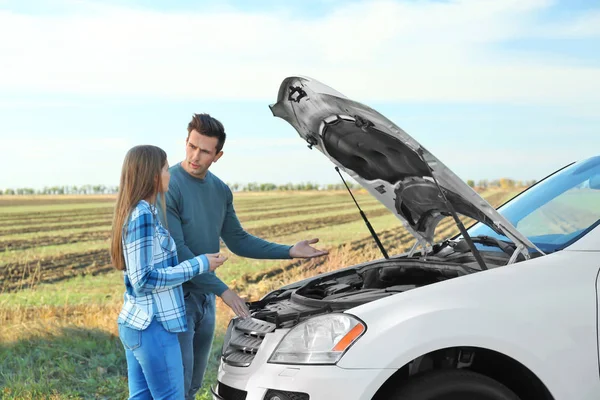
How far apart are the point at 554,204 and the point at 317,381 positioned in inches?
82.6

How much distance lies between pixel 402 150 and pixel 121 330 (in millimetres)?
1656

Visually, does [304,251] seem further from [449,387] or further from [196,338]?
[449,387]

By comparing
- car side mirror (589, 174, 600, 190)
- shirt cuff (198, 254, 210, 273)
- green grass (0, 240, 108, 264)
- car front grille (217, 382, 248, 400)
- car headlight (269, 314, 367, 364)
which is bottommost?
green grass (0, 240, 108, 264)

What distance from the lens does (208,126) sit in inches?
172

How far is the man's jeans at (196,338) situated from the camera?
14.3ft

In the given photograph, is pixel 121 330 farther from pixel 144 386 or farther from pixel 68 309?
pixel 68 309

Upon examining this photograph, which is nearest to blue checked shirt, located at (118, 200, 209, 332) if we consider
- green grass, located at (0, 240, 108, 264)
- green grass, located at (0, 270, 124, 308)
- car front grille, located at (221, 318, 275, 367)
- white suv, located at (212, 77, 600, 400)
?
car front grille, located at (221, 318, 275, 367)

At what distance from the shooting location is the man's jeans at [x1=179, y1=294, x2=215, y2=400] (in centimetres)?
434

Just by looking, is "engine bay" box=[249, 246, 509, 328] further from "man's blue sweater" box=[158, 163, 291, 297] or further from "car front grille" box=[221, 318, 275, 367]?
"man's blue sweater" box=[158, 163, 291, 297]

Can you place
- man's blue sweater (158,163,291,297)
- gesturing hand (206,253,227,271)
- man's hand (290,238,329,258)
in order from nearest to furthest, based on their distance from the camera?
gesturing hand (206,253,227,271), man's blue sweater (158,163,291,297), man's hand (290,238,329,258)

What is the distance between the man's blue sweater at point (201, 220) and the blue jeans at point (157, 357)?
63 cm

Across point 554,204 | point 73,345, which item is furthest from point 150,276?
point 73,345

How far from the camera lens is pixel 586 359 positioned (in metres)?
3.25

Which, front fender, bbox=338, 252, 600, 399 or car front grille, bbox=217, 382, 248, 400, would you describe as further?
car front grille, bbox=217, 382, 248, 400
